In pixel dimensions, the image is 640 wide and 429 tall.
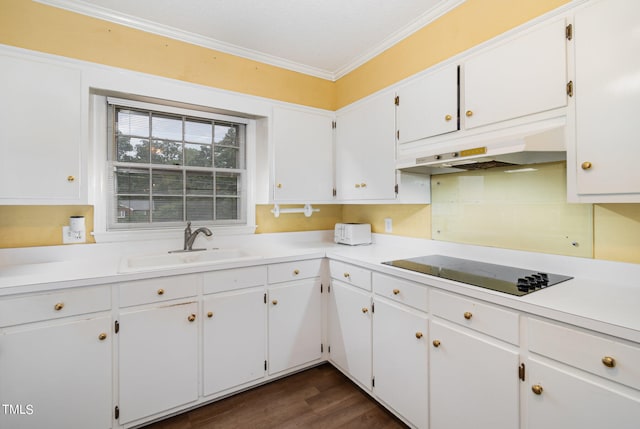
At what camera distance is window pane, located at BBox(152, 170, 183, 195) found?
236cm

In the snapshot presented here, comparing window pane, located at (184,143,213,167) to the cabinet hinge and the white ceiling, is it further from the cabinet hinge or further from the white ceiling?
the cabinet hinge

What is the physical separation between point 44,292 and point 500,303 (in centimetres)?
217

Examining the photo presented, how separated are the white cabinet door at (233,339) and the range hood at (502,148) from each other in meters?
1.43

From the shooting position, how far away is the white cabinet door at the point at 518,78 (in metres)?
1.38

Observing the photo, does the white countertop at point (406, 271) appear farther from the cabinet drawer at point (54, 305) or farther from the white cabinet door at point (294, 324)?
the white cabinet door at point (294, 324)

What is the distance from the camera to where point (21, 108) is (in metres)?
1.67

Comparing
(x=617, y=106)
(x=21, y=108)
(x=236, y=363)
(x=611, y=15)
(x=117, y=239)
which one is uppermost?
(x=611, y=15)

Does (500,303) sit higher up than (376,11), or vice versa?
(376,11)

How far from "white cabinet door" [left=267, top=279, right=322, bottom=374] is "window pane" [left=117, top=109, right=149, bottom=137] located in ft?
5.14

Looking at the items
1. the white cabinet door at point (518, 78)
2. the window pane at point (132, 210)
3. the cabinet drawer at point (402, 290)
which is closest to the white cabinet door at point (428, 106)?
the white cabinet door at point (518, 78)

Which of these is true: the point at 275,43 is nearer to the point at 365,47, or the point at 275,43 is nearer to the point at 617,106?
the point at 365,47

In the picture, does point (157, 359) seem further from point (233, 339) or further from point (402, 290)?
point (402, 290)

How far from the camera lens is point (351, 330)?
216 centimetres

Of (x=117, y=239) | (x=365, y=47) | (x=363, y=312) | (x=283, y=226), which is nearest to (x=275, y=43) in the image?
(x=365, y=47)
